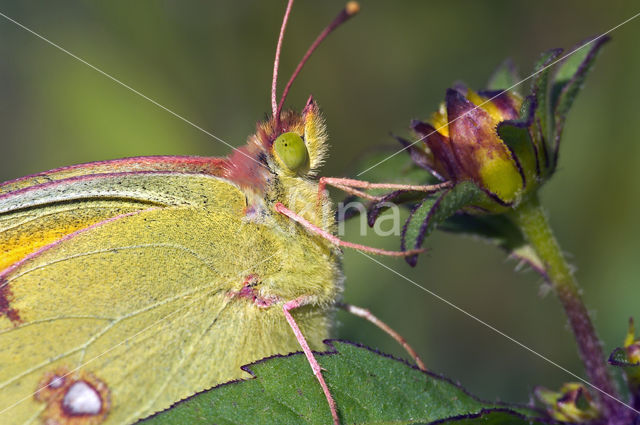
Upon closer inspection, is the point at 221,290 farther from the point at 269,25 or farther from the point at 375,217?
the point at 269,25

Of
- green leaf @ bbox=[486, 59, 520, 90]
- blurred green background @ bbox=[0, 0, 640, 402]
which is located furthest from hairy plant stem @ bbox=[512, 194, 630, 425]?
blurred green background @ bbox=[0, 0, 640, 402]

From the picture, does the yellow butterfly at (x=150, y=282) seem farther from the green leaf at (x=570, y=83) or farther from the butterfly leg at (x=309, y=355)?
the green leaf at (x=570, y=83)

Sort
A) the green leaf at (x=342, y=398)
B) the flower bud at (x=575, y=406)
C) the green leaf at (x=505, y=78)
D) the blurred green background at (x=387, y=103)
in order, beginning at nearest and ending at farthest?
the green leaf at (x=342, y=398)
the flower bud at (x=575, y=406)
the green leaf at (x=505, y=78)
the blurred green background at (x=387, y=103)

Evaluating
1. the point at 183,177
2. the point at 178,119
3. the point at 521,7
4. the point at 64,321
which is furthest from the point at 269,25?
the point at 64,321

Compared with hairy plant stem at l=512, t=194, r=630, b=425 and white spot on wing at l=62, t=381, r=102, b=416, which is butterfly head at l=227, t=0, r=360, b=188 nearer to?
hairy plant stem at l=512, t=194, r=630, b=425

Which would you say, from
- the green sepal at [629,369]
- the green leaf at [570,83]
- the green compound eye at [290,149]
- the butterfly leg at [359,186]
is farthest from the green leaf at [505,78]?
the green sepal at [629,369]
